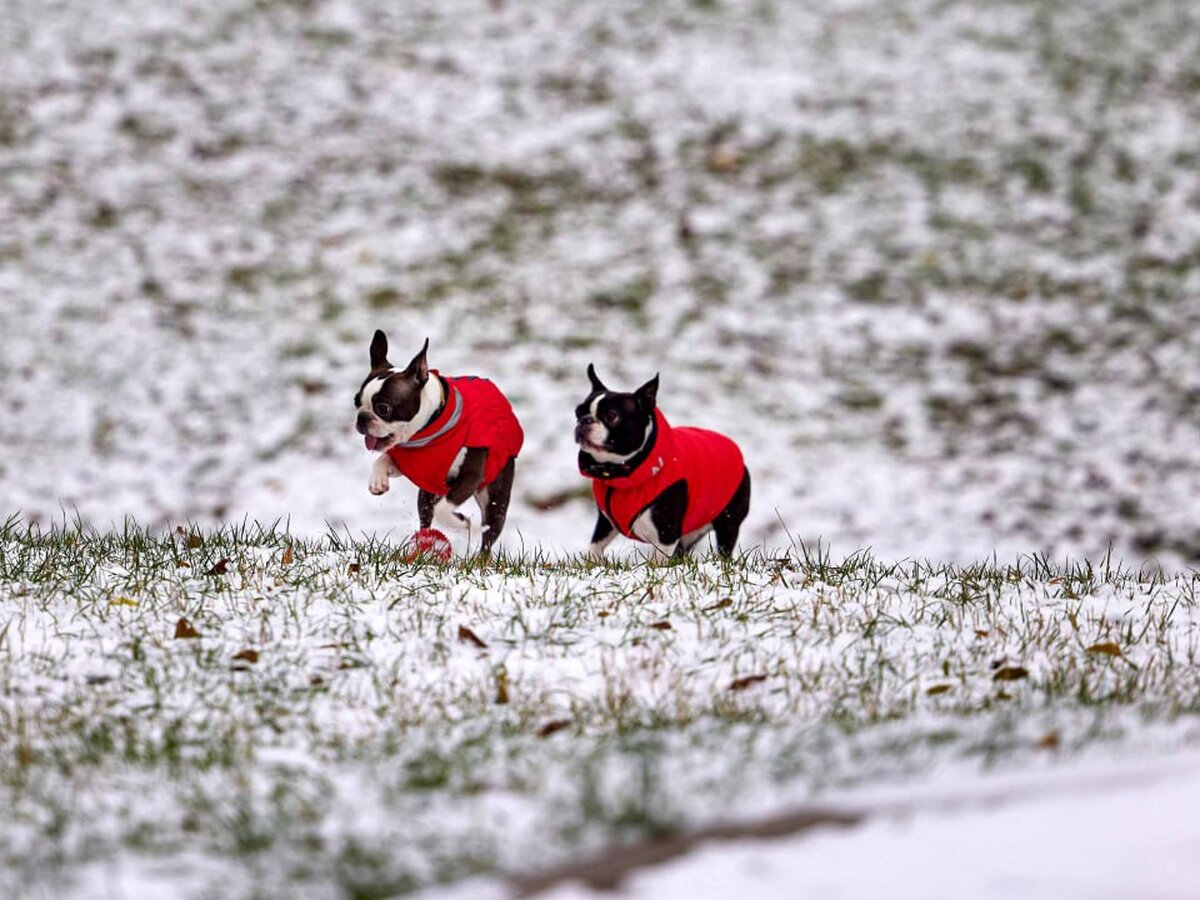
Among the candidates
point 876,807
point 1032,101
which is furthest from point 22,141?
point 876,807

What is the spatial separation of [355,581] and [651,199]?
723cm

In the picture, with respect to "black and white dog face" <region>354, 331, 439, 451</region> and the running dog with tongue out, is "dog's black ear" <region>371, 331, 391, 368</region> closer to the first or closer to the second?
the running dog with tongue out

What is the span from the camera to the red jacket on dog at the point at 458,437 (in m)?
5.77

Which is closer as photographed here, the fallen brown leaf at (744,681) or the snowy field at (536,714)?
the snowy field at (536,714)

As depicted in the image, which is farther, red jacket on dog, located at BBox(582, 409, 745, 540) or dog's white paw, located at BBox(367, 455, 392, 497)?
dog's white paw, located at BBox(367, 455, 392, 497)

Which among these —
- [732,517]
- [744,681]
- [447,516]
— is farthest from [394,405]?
[744,681]

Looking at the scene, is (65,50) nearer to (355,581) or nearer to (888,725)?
(355,581)

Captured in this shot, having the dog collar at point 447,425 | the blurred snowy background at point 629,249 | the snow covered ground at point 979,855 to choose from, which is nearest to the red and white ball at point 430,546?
the dog collar at point 447,425

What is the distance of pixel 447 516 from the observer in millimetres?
5945

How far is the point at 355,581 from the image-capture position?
16.5ft

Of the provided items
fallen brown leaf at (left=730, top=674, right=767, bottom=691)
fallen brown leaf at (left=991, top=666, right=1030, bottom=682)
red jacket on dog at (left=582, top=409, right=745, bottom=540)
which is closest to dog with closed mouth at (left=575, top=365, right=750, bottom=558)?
red jacket on dog at (left=582, top=409, right=745, bottom=540)

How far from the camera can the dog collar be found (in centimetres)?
575

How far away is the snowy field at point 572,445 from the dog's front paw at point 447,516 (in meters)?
0.48

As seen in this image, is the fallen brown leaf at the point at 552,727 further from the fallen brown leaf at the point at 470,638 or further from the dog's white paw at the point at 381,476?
the dog's white paw at the point at 381,476
